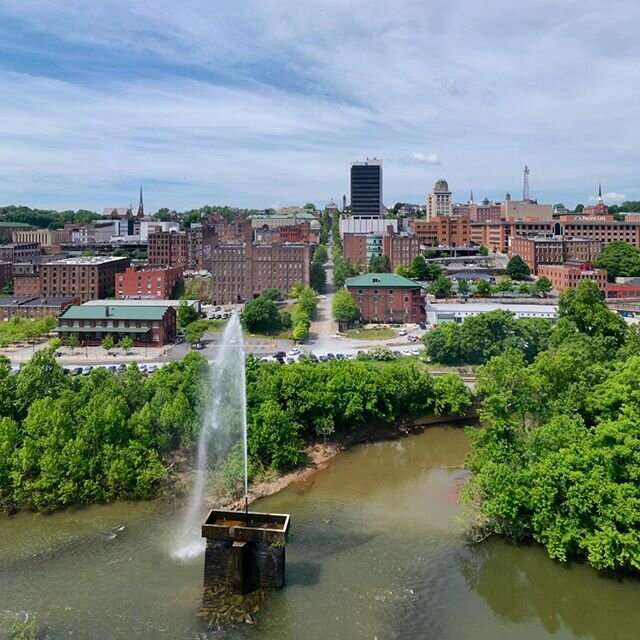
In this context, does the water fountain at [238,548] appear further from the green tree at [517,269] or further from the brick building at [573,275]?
the green tree at [517,269]

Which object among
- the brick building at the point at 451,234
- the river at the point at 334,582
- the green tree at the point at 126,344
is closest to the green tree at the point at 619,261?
the brick building at the point at 451,234

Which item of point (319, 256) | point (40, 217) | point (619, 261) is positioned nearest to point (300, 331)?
point (319, 256)

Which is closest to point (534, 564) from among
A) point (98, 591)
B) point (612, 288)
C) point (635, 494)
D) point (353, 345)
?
point (635, 494)

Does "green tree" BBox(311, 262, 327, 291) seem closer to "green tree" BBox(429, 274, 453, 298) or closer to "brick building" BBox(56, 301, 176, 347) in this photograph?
"green tree" BBox(429, 274, 453, 298)

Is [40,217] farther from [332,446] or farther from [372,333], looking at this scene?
[332,446]

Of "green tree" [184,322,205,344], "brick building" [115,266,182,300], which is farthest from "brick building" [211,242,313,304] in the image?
"green tree" [184,322,205,344]

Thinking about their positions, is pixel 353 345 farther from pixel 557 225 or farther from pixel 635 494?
pixel 557 225
